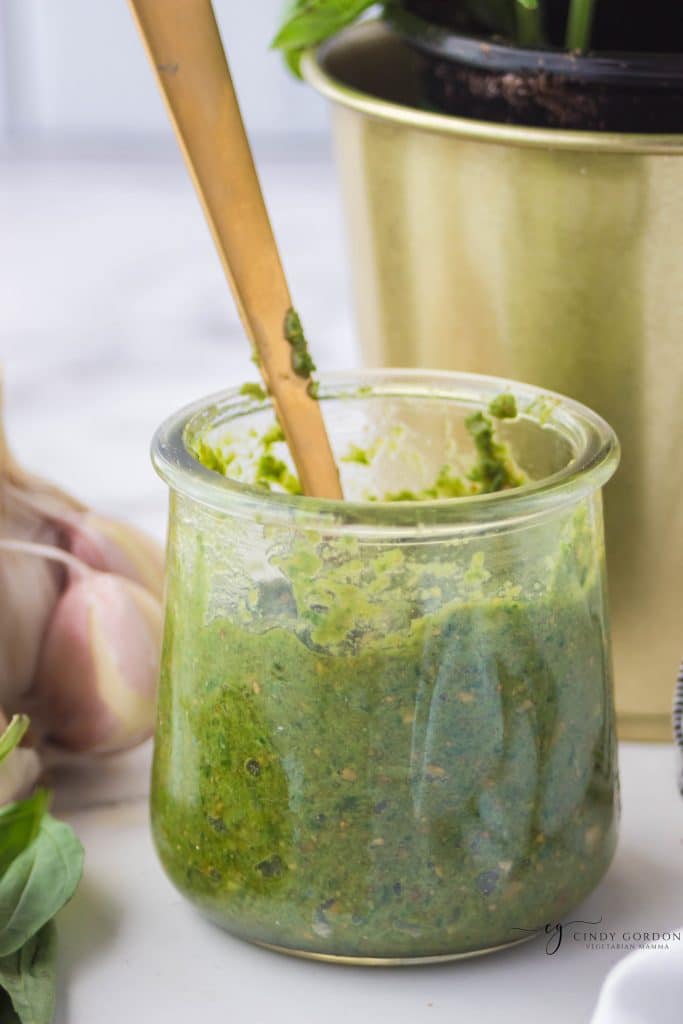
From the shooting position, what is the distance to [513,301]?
48 centimetres

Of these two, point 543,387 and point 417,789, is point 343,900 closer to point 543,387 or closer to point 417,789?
point 417,789

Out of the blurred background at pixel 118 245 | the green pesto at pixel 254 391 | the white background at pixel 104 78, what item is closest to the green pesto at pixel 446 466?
the green pesto at pixel 254 391

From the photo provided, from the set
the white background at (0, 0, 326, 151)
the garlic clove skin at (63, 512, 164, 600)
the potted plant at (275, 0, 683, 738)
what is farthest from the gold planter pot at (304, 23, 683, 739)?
the white background at (0, 0, 326, 151)

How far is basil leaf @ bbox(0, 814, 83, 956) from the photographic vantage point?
0.37 metres

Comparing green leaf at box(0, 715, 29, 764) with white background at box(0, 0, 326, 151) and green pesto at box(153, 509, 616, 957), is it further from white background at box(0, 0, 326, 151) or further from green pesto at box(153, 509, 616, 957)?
white background at box(0, 0, 326, 151)

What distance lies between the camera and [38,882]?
0.39m

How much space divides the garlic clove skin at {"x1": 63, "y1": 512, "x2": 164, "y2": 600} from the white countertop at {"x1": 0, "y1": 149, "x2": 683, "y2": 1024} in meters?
0.07

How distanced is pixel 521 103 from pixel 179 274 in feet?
2.14

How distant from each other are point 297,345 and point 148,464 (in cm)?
33

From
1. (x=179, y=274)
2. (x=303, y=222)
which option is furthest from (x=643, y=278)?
(x=303, y=222)

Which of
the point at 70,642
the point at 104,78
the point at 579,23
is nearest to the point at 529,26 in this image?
the point at 579,23

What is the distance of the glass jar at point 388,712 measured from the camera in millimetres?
363

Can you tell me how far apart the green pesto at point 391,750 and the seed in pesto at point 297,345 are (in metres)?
0.07

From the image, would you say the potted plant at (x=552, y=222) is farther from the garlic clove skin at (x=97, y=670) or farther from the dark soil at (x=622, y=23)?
the garlic clove skin at (x=97, y=670)
